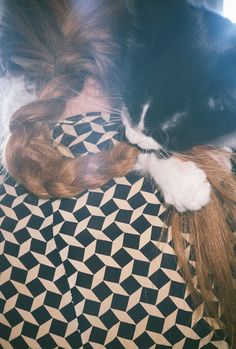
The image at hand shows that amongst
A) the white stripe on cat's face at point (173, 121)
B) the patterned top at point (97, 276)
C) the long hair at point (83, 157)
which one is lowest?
the patterned top at point (97, 276)

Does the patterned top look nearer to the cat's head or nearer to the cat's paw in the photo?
the cat's paw

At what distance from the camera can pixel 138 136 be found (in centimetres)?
82

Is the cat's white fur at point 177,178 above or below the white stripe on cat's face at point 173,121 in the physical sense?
below

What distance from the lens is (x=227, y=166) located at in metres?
0.77

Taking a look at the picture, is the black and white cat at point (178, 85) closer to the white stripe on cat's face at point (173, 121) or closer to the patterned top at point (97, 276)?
the white stripe on cat's face at point (173, 121)

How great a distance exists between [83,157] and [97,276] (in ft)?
0.83

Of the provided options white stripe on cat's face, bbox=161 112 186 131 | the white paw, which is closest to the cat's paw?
the white paw

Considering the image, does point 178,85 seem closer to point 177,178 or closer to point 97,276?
point 177,178

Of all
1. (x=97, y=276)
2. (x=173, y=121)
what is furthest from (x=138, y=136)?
(x=97, y=276)

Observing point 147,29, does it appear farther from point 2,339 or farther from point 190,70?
point 2,339

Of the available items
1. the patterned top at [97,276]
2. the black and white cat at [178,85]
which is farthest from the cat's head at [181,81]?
the patterned top at [97,276]

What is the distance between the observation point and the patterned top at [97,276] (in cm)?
70

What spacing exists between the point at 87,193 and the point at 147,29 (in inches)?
17.5

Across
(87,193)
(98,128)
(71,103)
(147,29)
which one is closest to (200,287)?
(87,193)
